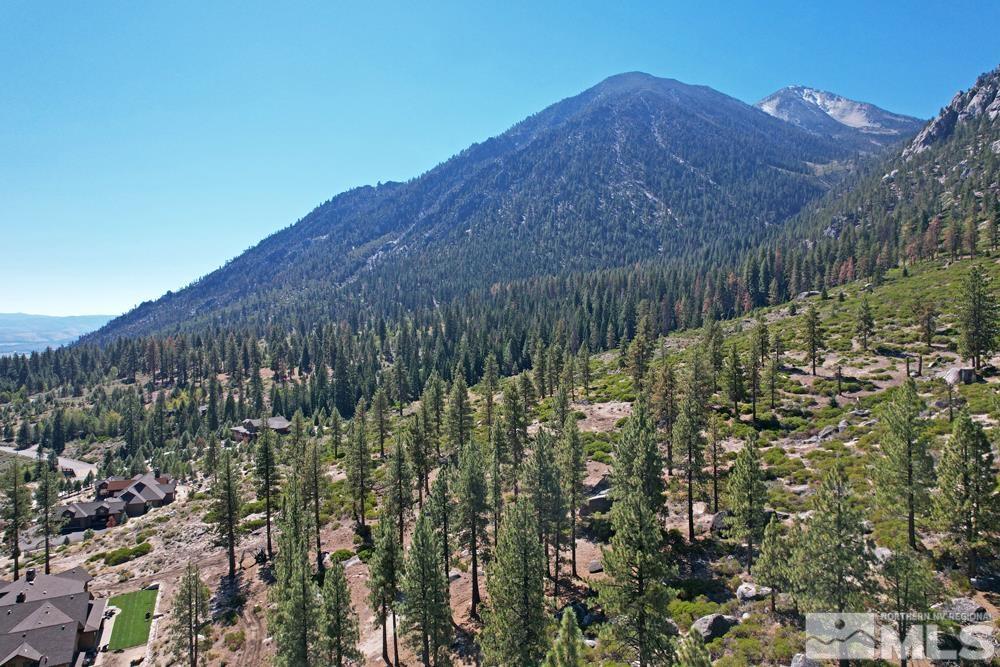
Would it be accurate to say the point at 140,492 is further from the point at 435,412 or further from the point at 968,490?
the point at 968,490

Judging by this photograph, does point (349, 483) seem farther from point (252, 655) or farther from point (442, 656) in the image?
point (442, 656)

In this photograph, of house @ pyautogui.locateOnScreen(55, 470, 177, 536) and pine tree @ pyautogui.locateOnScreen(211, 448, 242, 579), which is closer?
pine tree @ pyautogui.locateOnScreen(211, 448, 242, 579)

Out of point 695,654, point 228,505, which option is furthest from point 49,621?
point 695,654

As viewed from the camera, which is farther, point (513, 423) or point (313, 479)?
point (513, 423)

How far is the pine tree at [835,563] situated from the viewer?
22.5 m

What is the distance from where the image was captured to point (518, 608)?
28.0 meters

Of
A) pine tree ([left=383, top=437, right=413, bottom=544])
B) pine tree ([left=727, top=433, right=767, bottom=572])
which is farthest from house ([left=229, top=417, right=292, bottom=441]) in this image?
pine tree ([left=727, top=433, right=767, bottom=572])

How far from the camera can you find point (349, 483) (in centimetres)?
5612

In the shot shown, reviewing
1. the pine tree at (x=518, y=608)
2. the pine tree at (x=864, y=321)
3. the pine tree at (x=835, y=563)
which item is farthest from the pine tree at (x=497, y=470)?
the pine tree at (x=864, y=321)

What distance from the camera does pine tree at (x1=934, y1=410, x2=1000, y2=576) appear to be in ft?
86.0

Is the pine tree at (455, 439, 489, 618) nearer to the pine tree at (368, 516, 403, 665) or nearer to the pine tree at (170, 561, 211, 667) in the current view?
the pine tree at (368, 516, 403, 665)

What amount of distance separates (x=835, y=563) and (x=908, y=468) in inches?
466

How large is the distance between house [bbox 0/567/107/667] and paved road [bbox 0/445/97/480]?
82.4 metres

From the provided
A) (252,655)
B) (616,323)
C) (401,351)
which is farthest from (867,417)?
(401,351)
